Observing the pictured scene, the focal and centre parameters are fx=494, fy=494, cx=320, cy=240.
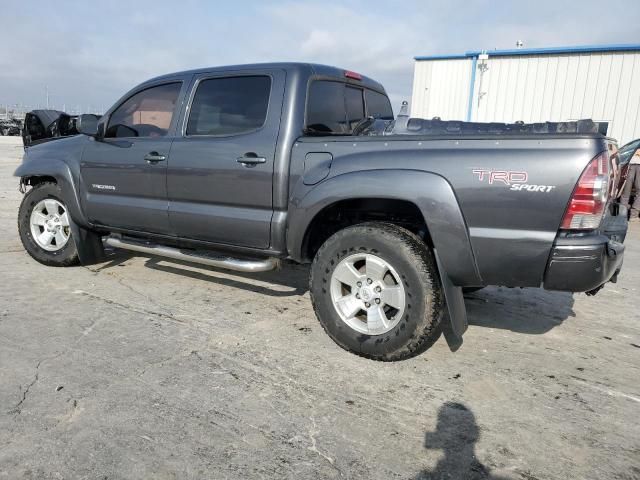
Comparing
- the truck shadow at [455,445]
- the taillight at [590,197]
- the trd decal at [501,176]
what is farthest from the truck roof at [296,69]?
the truck shadow at [455,445]

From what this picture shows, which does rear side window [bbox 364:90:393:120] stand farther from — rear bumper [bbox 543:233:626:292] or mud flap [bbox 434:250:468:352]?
rear bumper [bbox 543:233:626:292]

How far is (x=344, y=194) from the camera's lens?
Result: 3.13 meters

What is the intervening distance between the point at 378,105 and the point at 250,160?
1.74 meters

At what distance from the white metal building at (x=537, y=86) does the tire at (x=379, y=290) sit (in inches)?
463

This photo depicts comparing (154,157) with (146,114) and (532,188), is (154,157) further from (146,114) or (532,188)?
(532,188)

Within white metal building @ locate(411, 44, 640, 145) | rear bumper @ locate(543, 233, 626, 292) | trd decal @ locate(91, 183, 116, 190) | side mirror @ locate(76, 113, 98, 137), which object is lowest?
rear bumper @ locate(543, 233, 626, 292)

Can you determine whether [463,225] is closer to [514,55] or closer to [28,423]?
[28,423]

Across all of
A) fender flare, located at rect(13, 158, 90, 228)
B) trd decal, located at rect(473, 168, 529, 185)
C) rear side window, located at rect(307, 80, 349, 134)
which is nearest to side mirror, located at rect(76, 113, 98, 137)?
fender flare, located at rect(13, 158, 90, 228)

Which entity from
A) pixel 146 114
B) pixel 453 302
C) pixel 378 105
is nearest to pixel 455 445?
pixel 453 302

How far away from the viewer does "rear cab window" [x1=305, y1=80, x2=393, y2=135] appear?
3.69 m

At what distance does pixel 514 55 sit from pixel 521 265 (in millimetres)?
12346

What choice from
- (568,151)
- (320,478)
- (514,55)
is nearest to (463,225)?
(568,151)

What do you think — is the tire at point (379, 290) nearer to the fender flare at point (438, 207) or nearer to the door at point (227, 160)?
the fender flare at point (438, 207)

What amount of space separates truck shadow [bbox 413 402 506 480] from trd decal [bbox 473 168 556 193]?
1217 millimetres
